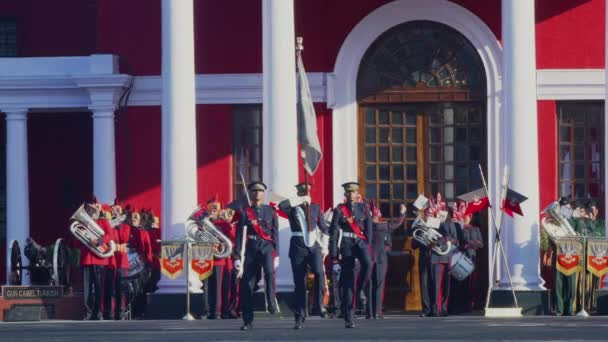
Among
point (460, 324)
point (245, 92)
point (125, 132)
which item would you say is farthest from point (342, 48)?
point (460, 324)

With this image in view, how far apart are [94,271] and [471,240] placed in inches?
235

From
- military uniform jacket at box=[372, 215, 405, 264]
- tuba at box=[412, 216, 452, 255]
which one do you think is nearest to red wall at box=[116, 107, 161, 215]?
military uniform jacket at box=[372, 215, 405, 264]

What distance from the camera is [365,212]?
28453 millimetres

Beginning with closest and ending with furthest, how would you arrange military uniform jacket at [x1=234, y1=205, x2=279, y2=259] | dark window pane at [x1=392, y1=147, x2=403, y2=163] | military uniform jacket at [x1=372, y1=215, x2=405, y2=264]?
military uniform jacket at [x1=234, y1=205, x2=279, y2=259]
military uniform jacket at [x1=372, y1=215, x2=405, y2=264]
dark window pane at [x1=392, y1=147, x2=403, y2=163]

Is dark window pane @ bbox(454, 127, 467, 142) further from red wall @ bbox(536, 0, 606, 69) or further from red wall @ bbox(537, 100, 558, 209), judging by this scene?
red wall @ bbox(536, 0, 606, 69)

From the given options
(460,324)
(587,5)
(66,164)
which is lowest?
(460,324)

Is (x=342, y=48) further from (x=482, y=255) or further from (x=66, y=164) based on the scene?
(x=66, y=164)

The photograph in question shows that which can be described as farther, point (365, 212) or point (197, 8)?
point (197, 8)

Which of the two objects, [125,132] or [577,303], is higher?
[125,132]

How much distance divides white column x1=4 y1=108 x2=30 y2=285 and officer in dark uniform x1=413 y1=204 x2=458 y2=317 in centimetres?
833

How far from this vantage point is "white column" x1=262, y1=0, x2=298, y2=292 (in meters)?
32.2

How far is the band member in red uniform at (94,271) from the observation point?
3253 centimetres

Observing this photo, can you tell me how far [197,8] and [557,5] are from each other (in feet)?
20.4

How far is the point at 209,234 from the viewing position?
3225cm
